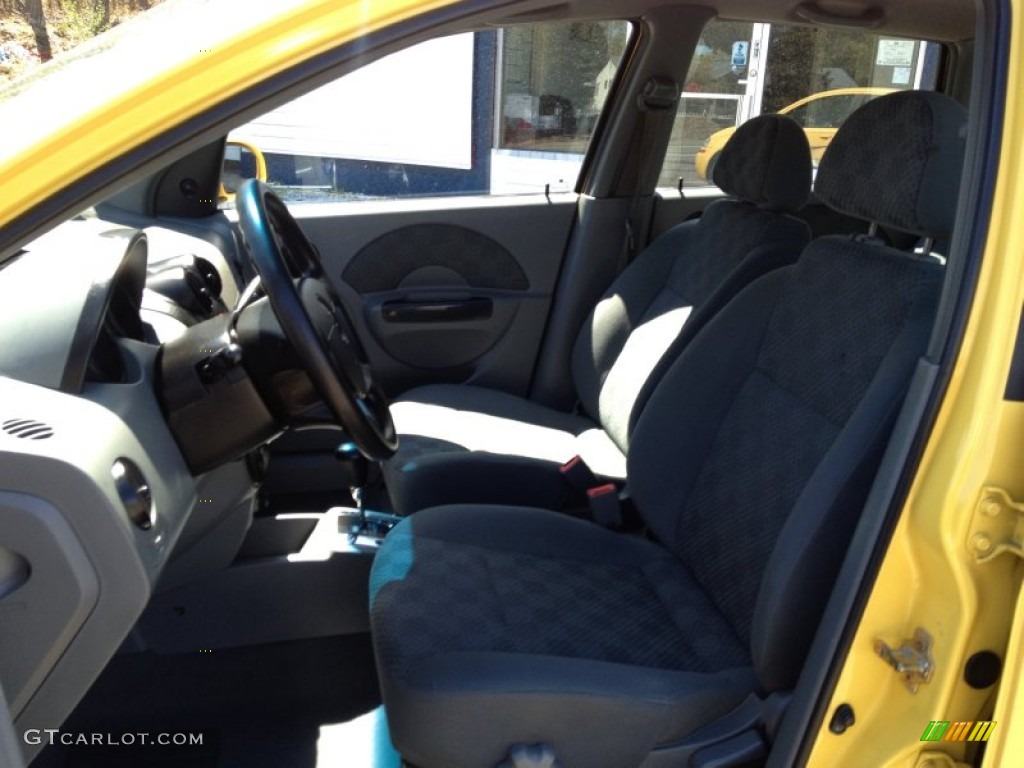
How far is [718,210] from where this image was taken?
2.50 metres

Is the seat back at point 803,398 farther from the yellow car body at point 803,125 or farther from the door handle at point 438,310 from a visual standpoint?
the yellow car body at point 803,125

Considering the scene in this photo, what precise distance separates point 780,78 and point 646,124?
1.60 ft

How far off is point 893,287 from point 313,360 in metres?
0.90

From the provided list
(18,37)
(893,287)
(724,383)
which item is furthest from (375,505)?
(18,37)

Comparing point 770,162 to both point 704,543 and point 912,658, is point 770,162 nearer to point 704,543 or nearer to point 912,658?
point 704,543

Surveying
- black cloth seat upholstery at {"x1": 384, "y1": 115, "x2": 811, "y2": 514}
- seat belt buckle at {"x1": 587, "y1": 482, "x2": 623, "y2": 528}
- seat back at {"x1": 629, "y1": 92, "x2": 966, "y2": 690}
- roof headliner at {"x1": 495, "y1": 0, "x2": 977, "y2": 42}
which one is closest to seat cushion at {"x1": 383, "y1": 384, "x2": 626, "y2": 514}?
black cloth seat upholstery at {"x1": 384, "y1": 115, "x2": 811, "y2": 514}

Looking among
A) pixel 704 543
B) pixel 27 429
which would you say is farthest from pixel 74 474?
pixel 704 543

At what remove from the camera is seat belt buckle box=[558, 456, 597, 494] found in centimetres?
229

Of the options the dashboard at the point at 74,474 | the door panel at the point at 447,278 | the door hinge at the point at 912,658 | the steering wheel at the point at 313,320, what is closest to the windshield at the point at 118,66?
the dashboard at the point at 74,474

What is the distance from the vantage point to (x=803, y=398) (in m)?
1.68

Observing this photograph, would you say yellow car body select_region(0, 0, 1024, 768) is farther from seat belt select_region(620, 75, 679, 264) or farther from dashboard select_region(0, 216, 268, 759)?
seat belt select_region(620, 75, 679, 264)

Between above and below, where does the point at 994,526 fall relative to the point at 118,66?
below

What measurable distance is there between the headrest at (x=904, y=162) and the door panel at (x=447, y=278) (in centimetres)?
159

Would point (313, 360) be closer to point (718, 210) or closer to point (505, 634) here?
point (505, 634)
